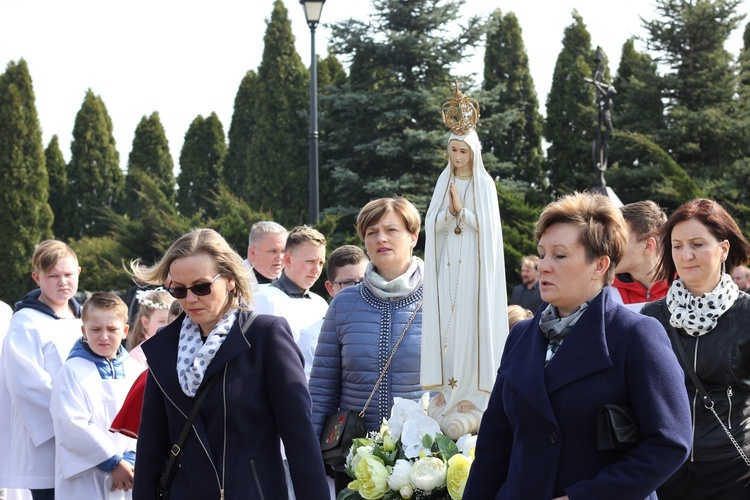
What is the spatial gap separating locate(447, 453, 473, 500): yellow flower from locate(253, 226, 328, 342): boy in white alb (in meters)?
3.12

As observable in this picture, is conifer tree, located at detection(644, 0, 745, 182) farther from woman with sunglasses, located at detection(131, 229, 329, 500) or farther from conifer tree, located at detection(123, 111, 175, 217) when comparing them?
woman with sunglasses, located at detection(131, 229, 329, 500)

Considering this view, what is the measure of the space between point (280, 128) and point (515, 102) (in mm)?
5999

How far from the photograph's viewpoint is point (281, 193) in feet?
84.4

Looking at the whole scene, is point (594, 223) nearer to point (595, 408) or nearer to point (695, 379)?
point (595, 408)

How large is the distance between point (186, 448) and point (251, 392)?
33 cm

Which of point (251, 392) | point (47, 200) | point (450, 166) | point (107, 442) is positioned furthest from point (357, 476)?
point (47, 200)

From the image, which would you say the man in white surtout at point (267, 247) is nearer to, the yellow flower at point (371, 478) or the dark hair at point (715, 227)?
the yellow flower at point (371, 478)

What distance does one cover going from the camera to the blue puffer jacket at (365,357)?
206 inches

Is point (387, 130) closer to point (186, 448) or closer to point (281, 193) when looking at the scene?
point (281, 193)

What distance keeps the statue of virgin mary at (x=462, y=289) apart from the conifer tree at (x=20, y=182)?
24828 mm

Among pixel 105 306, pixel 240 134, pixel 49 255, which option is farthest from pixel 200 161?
pixel 105 306

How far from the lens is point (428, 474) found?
4395mm

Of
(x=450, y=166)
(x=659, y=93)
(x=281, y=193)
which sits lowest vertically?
(x=450, y=166)

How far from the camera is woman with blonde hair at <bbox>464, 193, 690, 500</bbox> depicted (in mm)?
→ 3143
